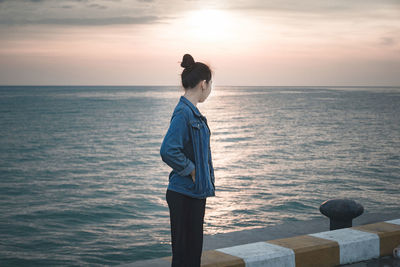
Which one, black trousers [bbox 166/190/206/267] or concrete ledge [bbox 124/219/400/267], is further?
concrete ledge [bbox 124/219/400/267]

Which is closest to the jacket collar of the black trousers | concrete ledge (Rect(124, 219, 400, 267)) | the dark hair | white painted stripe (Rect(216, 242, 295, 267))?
the dark hair

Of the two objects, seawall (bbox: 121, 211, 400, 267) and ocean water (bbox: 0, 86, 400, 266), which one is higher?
seawall (bbox: 121, 211, 400, 267)

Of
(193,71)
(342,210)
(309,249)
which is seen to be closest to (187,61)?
(193,71)

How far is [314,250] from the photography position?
13.6ft

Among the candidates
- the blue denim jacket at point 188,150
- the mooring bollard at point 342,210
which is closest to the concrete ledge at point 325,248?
the mooring bollard at point 342,210

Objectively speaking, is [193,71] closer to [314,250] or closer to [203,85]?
[203,85]

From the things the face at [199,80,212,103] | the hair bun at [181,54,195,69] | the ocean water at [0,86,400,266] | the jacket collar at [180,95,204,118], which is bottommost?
the ocean water at [0,86,400,266]

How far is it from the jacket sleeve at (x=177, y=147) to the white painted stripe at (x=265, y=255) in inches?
53.0

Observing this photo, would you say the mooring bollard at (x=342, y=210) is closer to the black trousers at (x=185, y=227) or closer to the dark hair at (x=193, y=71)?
the black trousers at (x=185, y=227)

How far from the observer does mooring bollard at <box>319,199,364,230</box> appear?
498cm

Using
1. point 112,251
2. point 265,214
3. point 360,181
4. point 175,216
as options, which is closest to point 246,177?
point 360,181

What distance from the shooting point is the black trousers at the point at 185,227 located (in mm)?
3016

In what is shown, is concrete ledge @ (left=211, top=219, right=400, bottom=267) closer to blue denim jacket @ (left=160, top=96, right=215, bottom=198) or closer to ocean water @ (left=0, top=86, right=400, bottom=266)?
blue denim jacket @ (left=160, top=96, right=215, bottom=198)

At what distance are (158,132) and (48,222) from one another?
92.4ft
